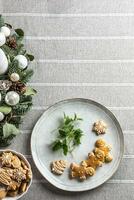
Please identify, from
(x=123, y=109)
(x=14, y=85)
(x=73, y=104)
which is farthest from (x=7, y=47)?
(x=123, y=109)

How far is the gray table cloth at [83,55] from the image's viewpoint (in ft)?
4.33

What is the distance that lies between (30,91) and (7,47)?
0.12m

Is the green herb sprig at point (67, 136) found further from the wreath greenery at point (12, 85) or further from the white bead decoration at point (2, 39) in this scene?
the white bead decoration at point (2, 39)

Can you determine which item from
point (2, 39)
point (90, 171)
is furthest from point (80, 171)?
point (2, 39)

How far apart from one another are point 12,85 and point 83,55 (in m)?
0.24

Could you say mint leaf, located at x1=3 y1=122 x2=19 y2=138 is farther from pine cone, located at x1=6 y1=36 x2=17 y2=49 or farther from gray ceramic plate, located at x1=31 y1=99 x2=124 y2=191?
pine cone, located at x1=6 y1=36 x2=17 y2=49

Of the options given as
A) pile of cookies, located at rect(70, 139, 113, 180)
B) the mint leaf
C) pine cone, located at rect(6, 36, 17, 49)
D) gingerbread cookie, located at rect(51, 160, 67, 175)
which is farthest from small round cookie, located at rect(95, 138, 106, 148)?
pine cone, located at rect(6, 36, 17, 49)

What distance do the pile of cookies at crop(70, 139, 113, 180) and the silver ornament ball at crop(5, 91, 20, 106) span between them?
0.74 feet

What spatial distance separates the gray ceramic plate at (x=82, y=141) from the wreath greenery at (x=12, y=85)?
72 millimetres

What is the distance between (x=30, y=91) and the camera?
1266 mm

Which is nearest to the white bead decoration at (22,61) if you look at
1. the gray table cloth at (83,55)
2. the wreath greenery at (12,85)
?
the wreath greenery at (12,85)

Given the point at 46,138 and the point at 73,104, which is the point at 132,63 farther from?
the point at 46,138

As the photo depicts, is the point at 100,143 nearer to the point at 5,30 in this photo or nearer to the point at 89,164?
the point at 89,164

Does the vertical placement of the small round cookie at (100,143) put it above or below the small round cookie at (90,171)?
above
